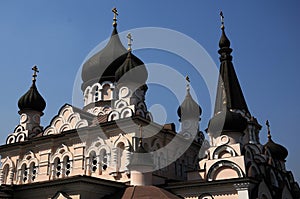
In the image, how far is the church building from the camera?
17625mm

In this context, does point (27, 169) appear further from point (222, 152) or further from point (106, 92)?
point (222, 152)

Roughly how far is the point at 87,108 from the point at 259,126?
34.4ft

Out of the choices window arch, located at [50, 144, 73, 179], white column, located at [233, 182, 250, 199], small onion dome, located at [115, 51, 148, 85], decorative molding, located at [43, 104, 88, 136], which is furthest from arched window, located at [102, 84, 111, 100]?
white column, located at [233, 182, 250, 199]

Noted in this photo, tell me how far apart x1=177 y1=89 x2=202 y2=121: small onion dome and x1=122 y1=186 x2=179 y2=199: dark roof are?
9.35 m

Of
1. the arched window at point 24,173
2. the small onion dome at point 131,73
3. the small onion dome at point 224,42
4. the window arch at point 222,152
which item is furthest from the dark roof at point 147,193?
the small onion dome at point 224,42

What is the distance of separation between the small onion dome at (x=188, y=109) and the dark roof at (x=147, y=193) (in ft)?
30.7

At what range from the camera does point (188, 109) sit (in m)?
26.5

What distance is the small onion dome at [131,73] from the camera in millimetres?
22047

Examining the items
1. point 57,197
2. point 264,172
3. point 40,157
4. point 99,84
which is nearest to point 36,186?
point 57,197

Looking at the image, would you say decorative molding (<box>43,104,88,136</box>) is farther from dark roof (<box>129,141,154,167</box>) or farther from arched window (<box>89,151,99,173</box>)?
dark roof (<box>129,141,154,167</box>)

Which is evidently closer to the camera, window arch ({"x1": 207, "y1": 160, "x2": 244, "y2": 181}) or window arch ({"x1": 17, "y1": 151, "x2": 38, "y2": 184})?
window arch ({"x1": 207, "y1": 160, "x2": 244, "y2": 181})

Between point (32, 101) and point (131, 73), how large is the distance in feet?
22.6

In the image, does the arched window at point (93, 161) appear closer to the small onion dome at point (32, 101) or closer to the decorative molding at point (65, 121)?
the decorative molding at point (65, 121)

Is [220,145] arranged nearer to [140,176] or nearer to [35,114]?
[140,176]
